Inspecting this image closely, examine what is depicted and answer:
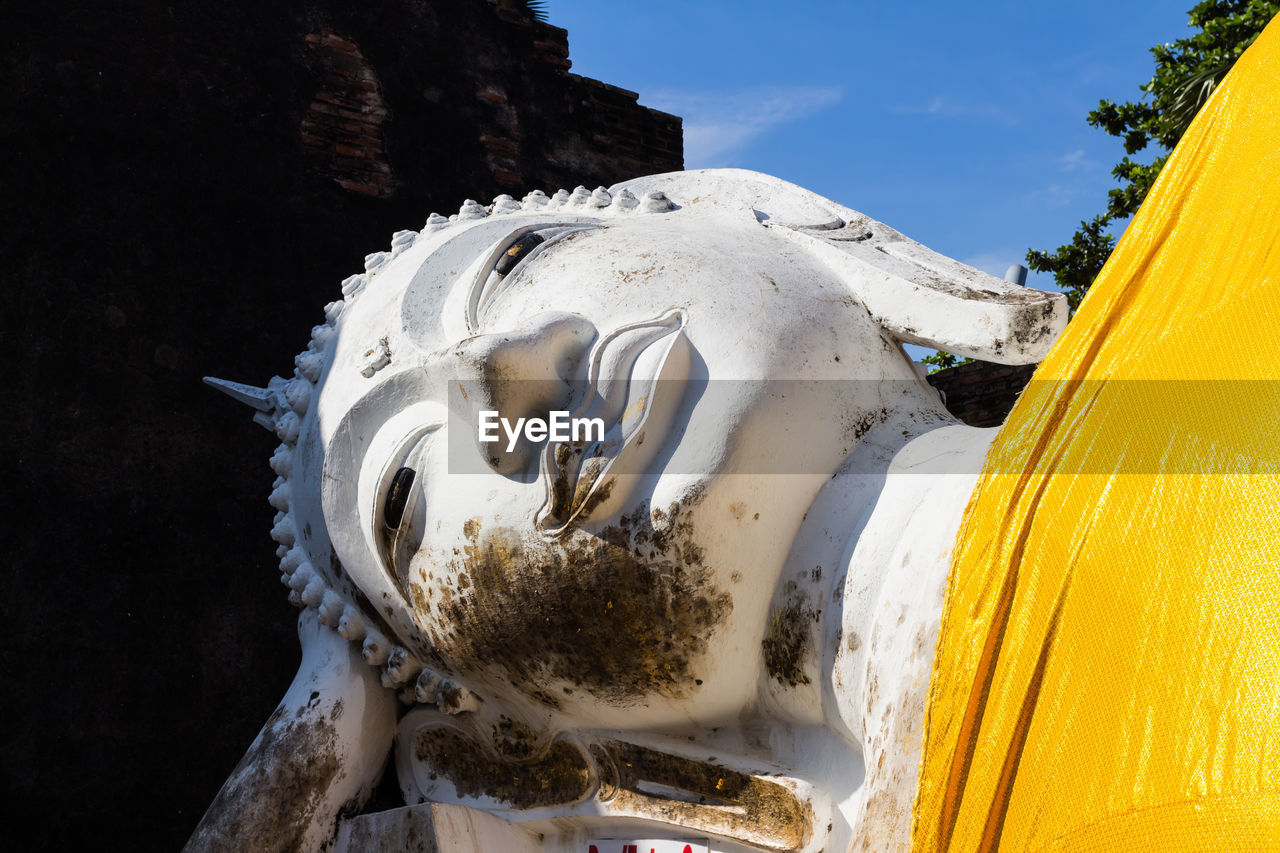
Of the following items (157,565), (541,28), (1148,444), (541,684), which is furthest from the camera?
(541,28)

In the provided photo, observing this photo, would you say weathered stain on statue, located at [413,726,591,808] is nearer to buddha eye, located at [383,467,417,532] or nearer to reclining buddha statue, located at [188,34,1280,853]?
reclining buddha statue, located at [188,34,1280,853]

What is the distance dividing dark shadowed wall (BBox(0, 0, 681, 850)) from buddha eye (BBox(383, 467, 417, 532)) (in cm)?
247

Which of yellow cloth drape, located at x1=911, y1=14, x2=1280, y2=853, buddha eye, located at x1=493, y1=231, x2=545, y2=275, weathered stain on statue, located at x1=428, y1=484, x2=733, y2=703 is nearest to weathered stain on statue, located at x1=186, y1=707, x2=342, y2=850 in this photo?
weathered stain on statue, located at x1=428, y1=484, x2=733, y2=703

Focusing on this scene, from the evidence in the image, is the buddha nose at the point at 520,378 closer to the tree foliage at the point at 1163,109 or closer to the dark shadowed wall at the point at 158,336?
the dark shadowed wall at the point at 158,336

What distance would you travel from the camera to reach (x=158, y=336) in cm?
405

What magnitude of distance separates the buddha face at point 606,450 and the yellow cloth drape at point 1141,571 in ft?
1.02

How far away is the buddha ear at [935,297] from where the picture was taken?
155cm

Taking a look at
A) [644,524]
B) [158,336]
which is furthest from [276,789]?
[158,336]

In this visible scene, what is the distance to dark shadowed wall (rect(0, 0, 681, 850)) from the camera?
361 centimetres

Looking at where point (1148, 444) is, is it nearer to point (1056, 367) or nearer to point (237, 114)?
point (1056, 367)

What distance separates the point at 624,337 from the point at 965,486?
489 millimetres

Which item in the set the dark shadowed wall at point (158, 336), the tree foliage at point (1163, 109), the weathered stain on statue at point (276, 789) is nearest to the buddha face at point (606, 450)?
the weathered stain on statue at point (276, 789)

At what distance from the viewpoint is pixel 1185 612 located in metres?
1.01

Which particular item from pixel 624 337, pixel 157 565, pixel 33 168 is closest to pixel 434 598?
pixel 624 337
